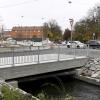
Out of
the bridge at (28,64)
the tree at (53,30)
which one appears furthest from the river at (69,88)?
the tree at (53,30)

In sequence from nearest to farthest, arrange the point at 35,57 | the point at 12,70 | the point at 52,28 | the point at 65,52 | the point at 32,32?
1. the point at 12,70
2. the point at 35,57
3. the point at 65,52
4. the point at 52,28
5. the point at 32,32

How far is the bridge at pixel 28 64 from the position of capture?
13.9 meters

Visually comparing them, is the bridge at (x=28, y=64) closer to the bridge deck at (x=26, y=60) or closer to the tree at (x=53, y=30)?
the bridge deck at (x=26, y=60)

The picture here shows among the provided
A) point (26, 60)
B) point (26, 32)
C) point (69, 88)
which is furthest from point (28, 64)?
point (26, 32)

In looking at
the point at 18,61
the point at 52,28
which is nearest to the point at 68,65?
the point at 18,61

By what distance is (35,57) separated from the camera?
16328mm

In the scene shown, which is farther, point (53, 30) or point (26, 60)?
point (53, 30)

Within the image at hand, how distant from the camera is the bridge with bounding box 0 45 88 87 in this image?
13.9 m

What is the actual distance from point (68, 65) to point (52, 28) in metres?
60.5

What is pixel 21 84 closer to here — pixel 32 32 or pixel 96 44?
pixel 96 44

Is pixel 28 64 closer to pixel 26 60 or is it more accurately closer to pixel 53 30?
pixel 26 60

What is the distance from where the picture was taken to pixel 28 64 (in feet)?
49.2

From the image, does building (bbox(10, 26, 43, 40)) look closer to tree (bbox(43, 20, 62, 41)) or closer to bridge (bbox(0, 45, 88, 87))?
tree (bbox(43, 20, 62, 41))

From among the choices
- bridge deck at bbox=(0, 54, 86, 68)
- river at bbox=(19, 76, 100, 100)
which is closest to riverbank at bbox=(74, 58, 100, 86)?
river at bbox=(19, 76, 100, 100)
